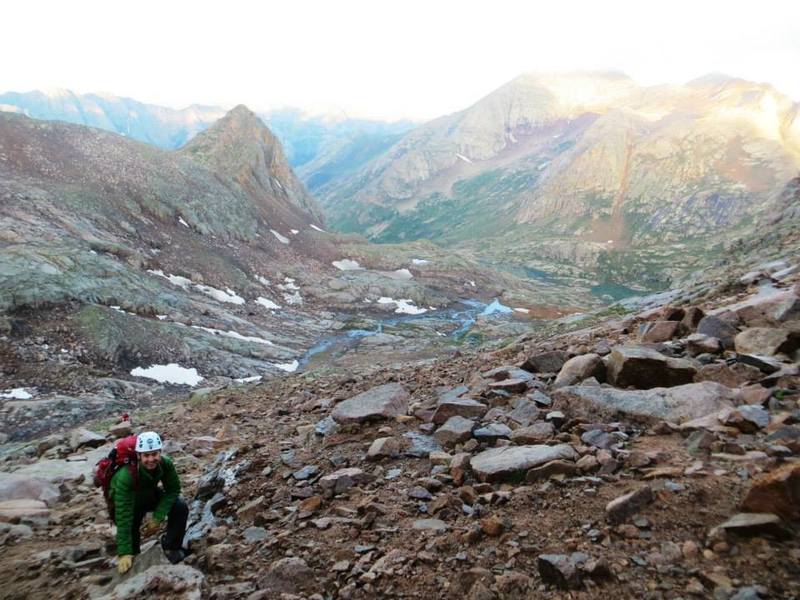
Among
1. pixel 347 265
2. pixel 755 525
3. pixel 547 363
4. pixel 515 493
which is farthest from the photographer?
pixel 347 265

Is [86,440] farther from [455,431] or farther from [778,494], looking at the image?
[778,494]

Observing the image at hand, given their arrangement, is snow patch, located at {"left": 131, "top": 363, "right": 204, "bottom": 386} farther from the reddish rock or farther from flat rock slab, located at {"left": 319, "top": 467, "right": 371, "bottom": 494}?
flat rock slab, located at {"left": 319, "top": 467, "right": 371, "bottom": 494}

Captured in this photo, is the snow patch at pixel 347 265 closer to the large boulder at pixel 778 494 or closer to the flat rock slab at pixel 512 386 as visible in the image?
the flat rock slab at pixel 512 386

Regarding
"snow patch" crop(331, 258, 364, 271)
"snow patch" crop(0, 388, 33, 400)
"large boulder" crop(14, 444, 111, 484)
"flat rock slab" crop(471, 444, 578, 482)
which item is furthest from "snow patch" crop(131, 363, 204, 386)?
"snow patch" crop(331, 258, 364, 271)

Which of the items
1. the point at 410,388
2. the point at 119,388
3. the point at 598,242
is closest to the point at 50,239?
the point at 119,388

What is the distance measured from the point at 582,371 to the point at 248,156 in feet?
303

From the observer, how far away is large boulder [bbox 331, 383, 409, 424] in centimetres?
1059

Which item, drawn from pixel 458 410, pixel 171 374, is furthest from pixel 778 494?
pixel 171 374

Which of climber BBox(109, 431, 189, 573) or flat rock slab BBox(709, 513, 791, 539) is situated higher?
flat rock slab BBox(709, 513, 791, 539)

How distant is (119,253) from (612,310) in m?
41.6

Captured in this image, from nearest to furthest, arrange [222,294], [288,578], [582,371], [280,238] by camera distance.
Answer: [288,578]
[582,371]
[222,294]
[280,238]

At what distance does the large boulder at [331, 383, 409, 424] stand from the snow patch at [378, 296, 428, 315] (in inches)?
2125

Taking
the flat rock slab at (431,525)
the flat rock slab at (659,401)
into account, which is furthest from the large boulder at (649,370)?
the flat rock slab at (431,525)

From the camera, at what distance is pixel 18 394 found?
2297cm
